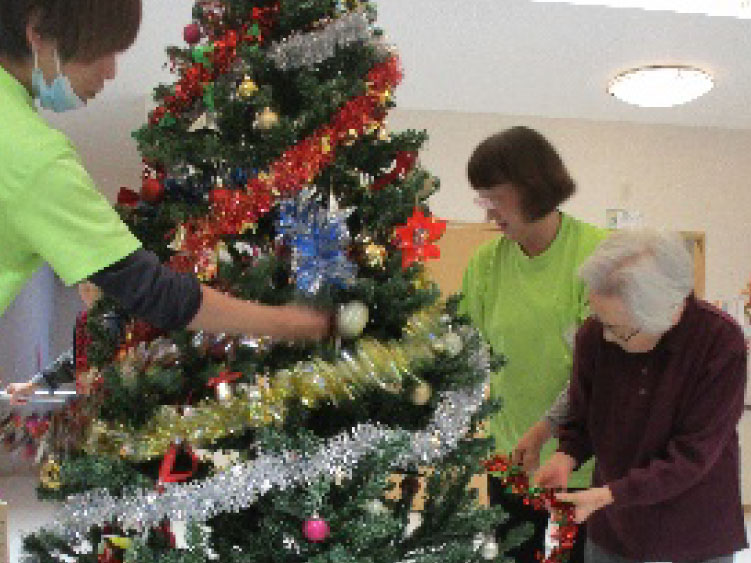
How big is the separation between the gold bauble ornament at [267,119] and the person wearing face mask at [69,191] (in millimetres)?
237

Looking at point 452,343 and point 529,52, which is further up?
point 529,52

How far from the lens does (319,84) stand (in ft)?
4.14

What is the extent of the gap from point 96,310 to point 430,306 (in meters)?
0.58

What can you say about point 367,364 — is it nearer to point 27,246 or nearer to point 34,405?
point 27,246

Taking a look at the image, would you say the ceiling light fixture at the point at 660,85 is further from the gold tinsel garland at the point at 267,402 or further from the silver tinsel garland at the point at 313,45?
the gold tinsel garland at the point at 267,402

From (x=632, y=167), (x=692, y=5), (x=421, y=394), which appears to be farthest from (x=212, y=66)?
(x=632, y=167)

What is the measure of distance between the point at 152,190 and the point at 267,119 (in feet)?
0.86

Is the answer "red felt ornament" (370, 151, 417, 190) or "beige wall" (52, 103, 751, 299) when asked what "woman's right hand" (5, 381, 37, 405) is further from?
"beige wall" (52, 103, 751, 299)

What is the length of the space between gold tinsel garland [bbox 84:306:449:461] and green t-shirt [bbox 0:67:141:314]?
0.33m

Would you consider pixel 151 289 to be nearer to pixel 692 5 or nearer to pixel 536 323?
pixel 536 323

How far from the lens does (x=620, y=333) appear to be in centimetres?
149

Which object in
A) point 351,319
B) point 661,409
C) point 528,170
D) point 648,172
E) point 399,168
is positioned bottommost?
point 661,409

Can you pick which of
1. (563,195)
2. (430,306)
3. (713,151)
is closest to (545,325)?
(563,195)

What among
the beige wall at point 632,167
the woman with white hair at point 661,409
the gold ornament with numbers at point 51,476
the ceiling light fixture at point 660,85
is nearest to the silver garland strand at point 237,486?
the gold ornament with numbers at point 51,476
